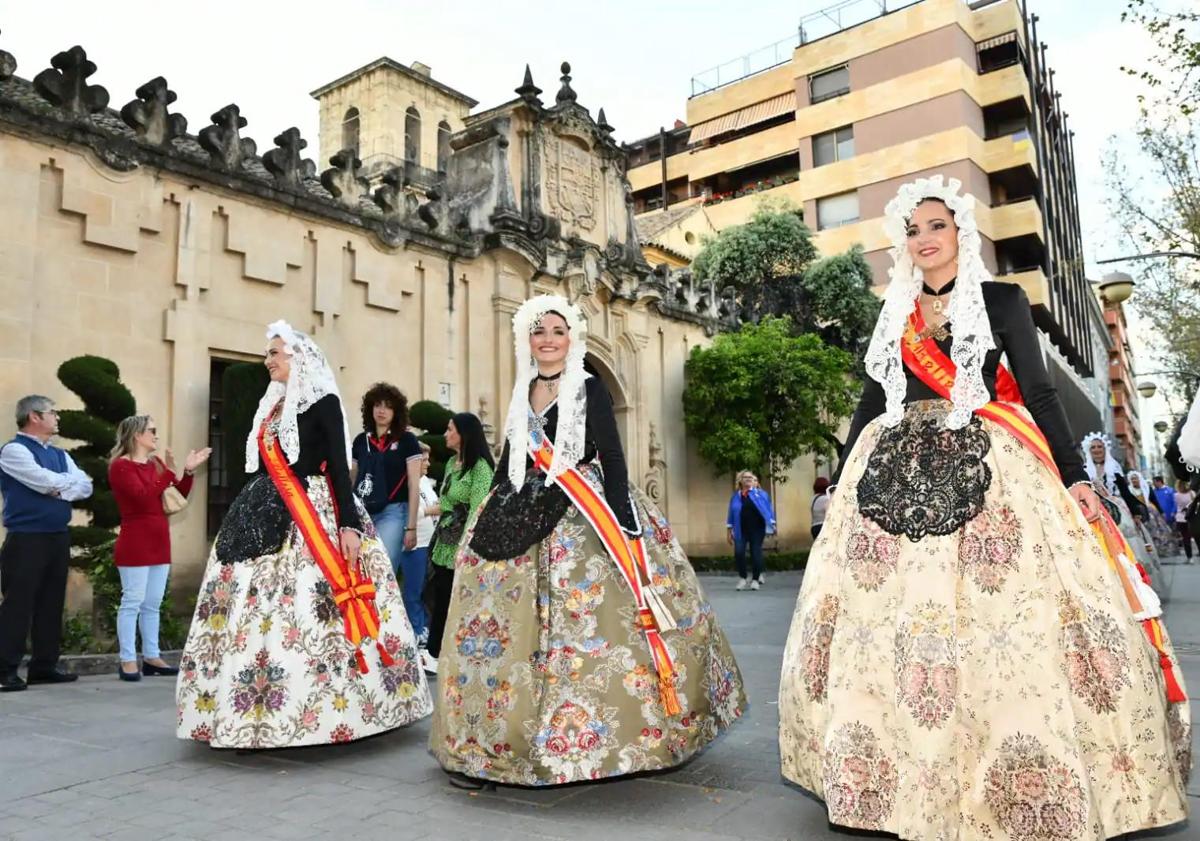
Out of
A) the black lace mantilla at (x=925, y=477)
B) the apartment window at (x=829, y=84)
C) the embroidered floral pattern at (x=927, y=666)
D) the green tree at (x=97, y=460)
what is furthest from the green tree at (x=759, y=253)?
the embroidered floral pattern at (x=927, y=666)

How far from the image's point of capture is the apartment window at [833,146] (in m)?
32.3

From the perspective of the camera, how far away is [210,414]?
1025 cm

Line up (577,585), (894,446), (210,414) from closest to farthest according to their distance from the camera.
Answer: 1. (894,446)
2. (577,585)
3. (210,414)

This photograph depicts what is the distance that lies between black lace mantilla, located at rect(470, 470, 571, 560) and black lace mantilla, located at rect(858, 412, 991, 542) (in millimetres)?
1226

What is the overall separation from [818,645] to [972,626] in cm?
46

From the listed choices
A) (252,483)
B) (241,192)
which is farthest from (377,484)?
(241,192)

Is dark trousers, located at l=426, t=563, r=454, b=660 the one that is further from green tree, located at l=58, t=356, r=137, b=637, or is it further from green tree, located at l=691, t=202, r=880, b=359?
green tree, located at l=691, t=202, r=880, b=359

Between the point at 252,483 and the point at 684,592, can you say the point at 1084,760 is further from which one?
the point at 252,483

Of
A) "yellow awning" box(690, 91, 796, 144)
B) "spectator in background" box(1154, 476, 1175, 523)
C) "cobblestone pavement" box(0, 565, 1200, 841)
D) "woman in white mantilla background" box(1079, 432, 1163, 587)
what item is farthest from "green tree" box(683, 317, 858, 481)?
"yellow awning" box(690, 91, 796, 144)

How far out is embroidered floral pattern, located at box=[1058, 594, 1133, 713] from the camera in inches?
100

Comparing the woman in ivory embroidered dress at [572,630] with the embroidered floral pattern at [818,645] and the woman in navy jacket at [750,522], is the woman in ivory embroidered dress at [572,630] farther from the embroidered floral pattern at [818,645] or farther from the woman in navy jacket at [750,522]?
the woman in navy jacket at [750,522]

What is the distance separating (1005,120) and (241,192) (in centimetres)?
2848

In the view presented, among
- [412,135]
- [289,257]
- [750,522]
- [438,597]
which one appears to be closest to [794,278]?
[750,522]

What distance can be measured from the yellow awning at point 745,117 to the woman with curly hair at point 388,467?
3207 cm
